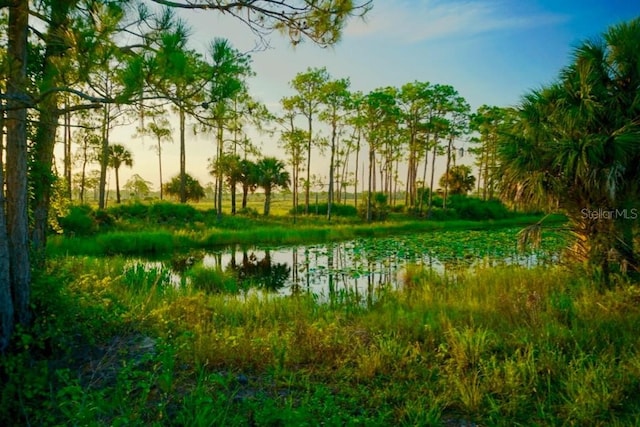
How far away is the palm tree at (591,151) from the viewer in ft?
24.0

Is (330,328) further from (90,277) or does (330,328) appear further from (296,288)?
(296,288)

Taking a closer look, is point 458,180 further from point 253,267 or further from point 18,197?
point 18,197

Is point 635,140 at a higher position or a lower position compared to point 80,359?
higher

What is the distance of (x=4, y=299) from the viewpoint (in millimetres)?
3875

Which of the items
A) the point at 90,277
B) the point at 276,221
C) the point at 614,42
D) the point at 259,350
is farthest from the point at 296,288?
the point at 276,221

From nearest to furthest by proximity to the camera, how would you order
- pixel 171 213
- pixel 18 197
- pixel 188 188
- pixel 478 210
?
pixel 18 197
pixel 171 213
pixel 478 210
pixel 188 188

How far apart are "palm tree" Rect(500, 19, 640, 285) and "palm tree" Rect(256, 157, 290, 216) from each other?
29.9m

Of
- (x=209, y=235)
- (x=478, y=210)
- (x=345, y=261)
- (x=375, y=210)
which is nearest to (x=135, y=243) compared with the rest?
(x=209, y=235)

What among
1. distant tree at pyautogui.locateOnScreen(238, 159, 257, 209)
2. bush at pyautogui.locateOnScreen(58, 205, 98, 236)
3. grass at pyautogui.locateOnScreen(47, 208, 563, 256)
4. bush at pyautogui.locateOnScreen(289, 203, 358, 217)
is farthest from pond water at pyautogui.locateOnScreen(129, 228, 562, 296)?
distant tree at pyautogui.locateOnScreen(238, 159, 257, 209)

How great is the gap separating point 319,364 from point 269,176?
112ft

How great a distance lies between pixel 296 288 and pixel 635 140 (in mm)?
7349

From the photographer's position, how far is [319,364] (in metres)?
4.29

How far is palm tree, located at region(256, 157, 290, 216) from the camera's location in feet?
123

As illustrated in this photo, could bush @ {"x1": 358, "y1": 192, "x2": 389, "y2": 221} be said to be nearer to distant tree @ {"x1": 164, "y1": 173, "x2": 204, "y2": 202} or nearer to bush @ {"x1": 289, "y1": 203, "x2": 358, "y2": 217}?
bush @ {"x1": 289, "y1": 203, "x2": 358, "y2": 217}
